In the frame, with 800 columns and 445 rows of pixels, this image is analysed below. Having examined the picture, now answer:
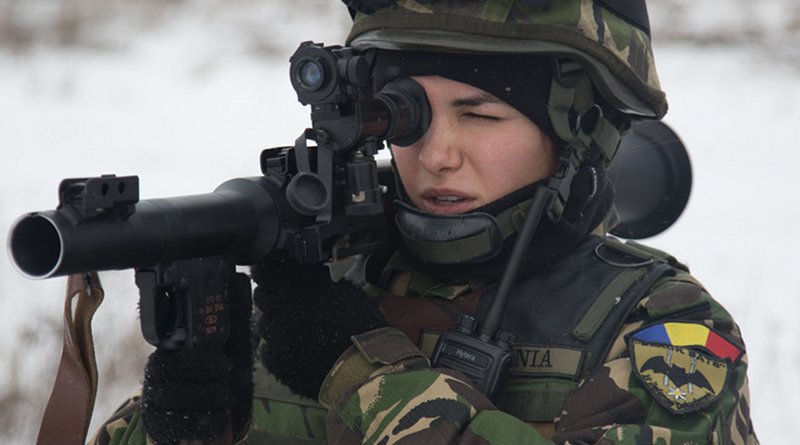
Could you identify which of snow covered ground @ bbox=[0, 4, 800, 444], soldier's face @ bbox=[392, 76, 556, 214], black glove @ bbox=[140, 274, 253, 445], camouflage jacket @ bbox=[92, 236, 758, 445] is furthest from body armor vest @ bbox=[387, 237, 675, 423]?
snow covered ground @ bbox=[0, 4, 800, 444]

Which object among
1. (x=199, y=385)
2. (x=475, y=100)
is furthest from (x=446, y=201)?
(x=199, y=385)

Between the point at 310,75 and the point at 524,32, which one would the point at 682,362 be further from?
the point at 310,75

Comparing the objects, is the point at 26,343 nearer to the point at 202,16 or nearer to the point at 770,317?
the point at 770,317

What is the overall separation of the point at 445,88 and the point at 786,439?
2.80 meters

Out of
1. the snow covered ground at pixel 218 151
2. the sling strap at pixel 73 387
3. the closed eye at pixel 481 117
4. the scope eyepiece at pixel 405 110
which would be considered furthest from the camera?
the snow covered ground at pixel 218 151

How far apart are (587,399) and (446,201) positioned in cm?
54

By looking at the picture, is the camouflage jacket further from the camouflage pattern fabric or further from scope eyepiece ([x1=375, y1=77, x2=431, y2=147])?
scope eyepiece ([x1=375, y1=77, x2=431, y2=147])

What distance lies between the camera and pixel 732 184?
770 centimetres

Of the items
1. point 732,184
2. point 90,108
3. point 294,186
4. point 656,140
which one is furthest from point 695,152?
point 294,186

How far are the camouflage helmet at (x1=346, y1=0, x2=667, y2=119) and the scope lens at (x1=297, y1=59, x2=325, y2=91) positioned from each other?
47cm

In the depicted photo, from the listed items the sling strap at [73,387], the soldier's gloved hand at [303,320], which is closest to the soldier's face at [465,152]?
the soldier's gloved hand at [303,320]

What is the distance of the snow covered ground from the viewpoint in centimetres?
507

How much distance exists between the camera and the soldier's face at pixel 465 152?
247 cm

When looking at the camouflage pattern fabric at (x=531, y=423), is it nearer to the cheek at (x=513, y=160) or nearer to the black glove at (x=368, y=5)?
the cheek at (x=513, y=160)
